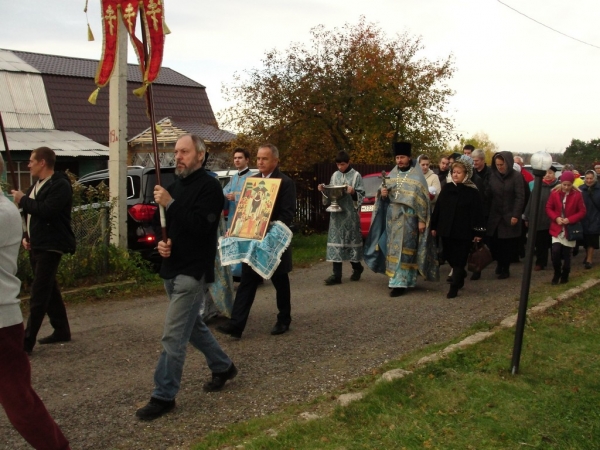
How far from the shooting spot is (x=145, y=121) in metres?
30.8

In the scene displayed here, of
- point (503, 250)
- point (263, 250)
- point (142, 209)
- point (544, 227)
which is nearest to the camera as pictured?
point (263, 250)

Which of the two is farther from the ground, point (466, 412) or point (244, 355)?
point (466, 412)

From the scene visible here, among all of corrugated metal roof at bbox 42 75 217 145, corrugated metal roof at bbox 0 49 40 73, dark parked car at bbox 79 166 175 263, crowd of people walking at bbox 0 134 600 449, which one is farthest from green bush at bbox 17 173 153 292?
corrugated metal roof at bbox 0 49 40 73

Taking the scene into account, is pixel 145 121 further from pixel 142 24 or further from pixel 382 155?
pixel 142 24

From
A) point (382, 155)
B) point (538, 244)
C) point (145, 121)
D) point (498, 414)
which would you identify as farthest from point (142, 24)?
point (145, 121)

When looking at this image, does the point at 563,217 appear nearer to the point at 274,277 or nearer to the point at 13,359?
the point at 274,277

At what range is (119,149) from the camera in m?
10.6

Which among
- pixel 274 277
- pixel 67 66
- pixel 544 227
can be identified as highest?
pixel 67 66

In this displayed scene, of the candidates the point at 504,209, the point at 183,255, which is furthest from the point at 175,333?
the point at 504,209

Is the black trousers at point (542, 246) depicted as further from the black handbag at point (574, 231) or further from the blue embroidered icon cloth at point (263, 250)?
the blue embroidered icon cloth at point (263, 250)

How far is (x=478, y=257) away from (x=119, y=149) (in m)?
5.42

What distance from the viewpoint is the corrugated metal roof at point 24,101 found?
27.1 metres

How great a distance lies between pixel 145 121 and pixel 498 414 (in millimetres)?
27733

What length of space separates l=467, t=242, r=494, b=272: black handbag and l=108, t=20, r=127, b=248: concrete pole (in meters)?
5.05
